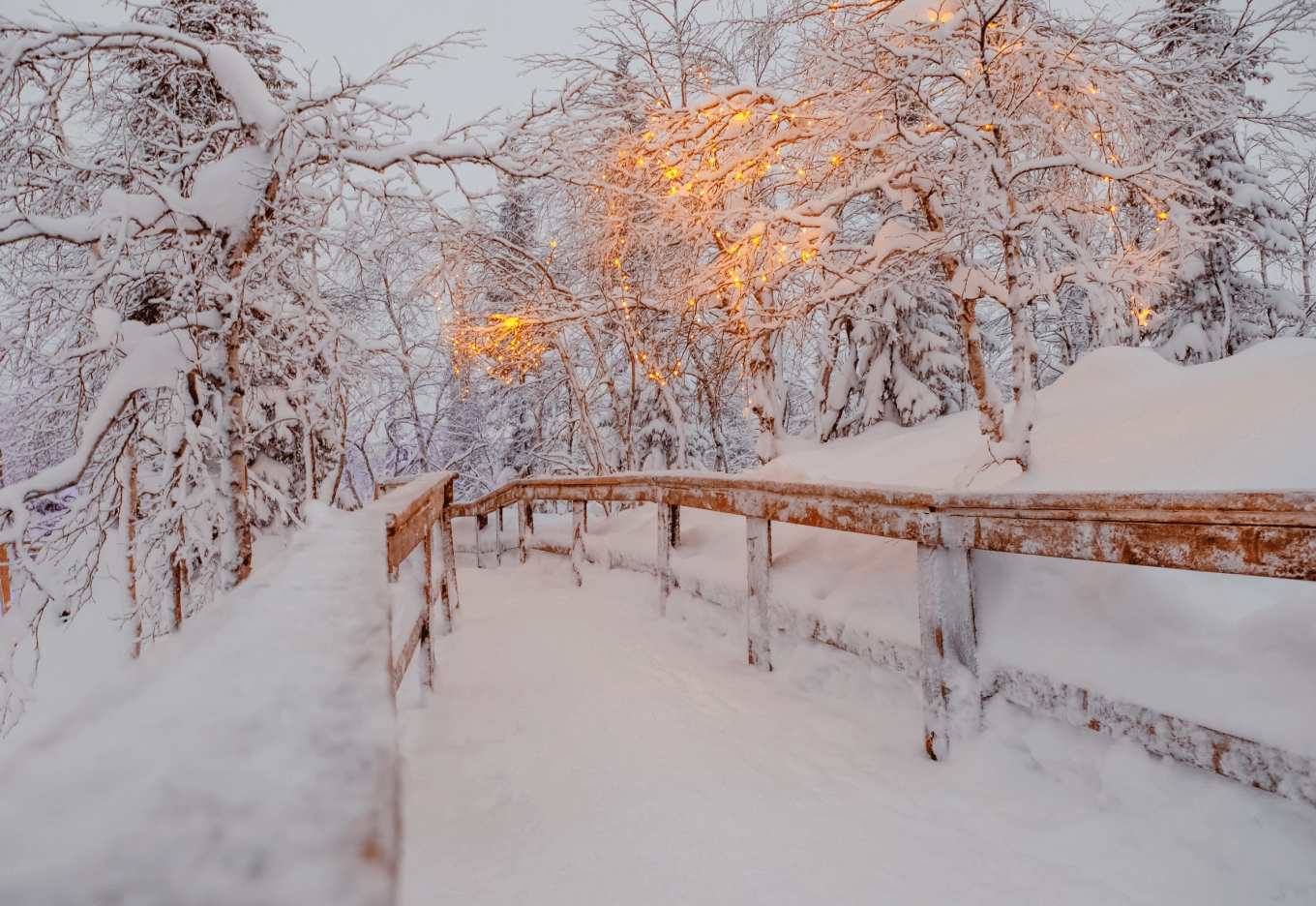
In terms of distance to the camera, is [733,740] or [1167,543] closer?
[1167,543]

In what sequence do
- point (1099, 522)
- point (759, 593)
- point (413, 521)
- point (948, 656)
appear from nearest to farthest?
1. point (1099, 522)
2. point (948, 656)
3. point (413, 521)
4. point (759, 593)

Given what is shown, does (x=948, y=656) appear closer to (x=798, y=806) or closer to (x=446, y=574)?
(x=798, y=806)

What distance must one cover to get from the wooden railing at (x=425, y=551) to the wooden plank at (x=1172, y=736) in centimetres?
222

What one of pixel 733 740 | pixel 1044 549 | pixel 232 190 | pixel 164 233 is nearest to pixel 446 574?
pixel 733 740

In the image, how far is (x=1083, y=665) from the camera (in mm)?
2320

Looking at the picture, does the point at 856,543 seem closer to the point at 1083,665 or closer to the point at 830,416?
the point at 1083,665

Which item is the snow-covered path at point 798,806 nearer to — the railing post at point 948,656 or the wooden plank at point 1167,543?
the railing post at point 948,656

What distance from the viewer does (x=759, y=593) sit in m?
3.90

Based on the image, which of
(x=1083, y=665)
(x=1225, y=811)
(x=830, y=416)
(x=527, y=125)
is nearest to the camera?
(x=1225, y=811)

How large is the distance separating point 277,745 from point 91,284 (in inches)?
205

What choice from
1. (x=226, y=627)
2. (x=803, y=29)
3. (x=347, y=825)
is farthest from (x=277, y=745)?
Result: (x=803, y=29)

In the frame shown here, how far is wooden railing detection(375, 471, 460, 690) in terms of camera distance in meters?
2.57

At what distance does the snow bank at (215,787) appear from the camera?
0.35 meters

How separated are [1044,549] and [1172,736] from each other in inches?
26.0
